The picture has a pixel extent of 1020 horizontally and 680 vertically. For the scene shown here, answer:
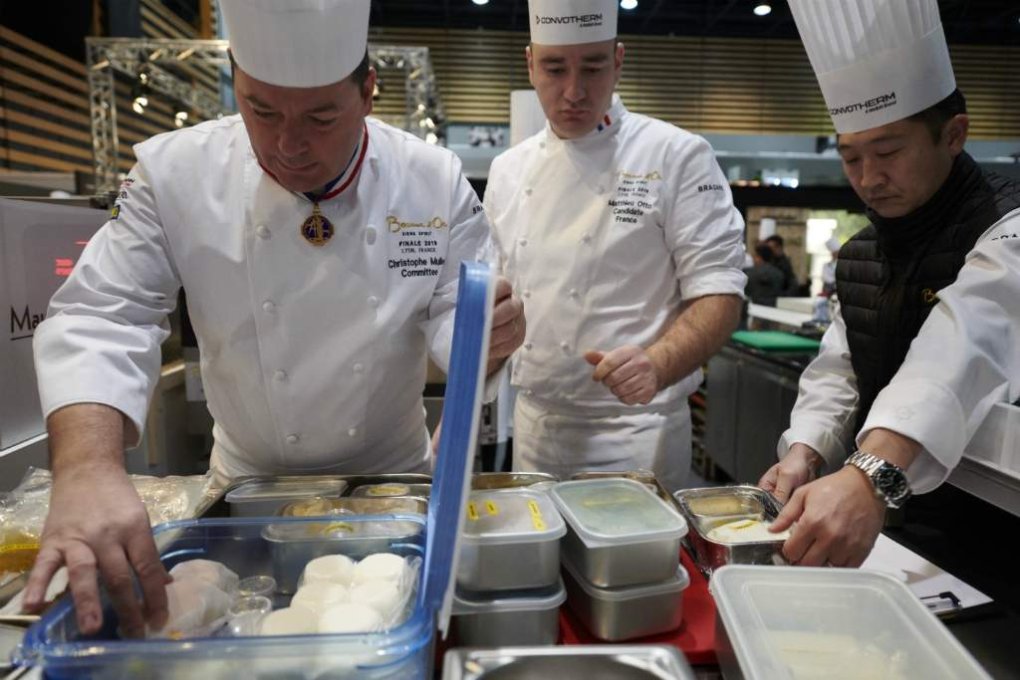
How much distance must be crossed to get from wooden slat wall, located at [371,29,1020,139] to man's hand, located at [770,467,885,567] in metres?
7.62

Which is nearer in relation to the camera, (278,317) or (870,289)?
(278,317)

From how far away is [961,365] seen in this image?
1144 millimetres

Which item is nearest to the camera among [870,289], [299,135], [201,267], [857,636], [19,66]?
[857,636]

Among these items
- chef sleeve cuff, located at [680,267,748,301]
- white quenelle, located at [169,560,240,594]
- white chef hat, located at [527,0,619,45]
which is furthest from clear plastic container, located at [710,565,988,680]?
white chef hat, located at [527,0,619,45]

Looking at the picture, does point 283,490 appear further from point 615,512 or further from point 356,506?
point 615,512

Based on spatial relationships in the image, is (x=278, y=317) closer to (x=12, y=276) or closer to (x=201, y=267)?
(x=201, y=267)

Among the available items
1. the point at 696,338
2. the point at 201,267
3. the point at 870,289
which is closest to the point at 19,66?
the point at 201,267

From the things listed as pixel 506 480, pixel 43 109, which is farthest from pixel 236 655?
pixel 43 109

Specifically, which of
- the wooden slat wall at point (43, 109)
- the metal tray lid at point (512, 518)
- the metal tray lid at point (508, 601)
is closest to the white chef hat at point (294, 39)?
the metal tray lid at point (512, 518)

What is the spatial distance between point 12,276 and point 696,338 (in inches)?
64.9

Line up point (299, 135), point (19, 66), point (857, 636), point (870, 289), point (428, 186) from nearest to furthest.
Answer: point (857, 636) → point (299, 135) → point (428, 186) → point (870, 289) → point (19, 66)

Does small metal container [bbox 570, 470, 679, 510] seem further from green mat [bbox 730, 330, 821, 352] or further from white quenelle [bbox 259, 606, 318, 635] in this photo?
green mat [bbox 730, 330, 821, 352]

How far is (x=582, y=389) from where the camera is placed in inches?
77.0

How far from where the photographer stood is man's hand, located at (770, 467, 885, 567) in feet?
3.22
